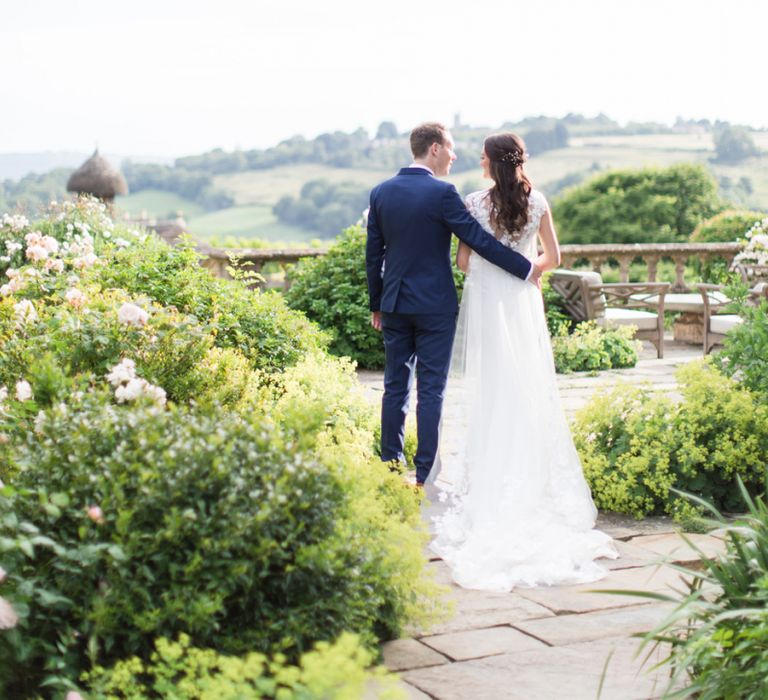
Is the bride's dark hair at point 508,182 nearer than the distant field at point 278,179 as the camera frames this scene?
Yes

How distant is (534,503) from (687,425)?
3.19ft

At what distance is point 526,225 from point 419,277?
0.62 meters

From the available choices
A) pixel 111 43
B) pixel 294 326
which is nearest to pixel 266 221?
pixel 111 43

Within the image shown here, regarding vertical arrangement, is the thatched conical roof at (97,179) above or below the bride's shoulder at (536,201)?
above

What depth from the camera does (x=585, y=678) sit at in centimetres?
324

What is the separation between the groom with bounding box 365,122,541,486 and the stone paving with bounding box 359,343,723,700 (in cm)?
127

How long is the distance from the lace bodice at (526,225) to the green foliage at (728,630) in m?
2.27

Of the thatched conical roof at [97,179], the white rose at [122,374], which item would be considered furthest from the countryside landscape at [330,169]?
the white rose at [122,374]

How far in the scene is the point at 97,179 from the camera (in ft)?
98.3

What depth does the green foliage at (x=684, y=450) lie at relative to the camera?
519 cm

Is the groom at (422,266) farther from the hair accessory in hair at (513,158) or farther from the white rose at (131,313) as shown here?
the white rose at (131,313)

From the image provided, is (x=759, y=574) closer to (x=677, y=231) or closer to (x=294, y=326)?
(x=294, y=326)

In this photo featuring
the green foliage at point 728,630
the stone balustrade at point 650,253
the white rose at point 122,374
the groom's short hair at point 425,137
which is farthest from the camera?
the stone balustrade at point 650,253

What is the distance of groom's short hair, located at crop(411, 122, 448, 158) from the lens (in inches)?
211
